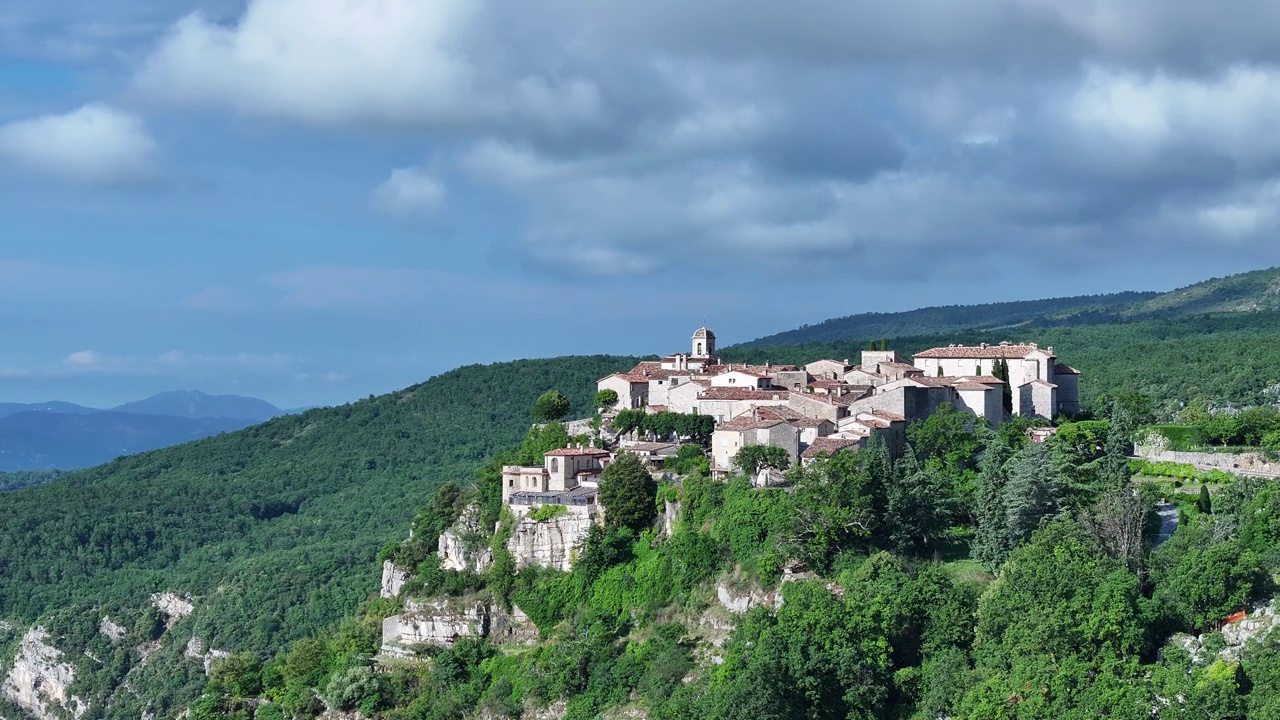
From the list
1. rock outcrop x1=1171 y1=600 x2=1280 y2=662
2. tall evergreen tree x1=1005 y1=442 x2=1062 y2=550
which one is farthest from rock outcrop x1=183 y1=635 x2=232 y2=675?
rock outcrop x1=1171 y1=600 x2=1280 y2=662

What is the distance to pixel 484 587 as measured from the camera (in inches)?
2795

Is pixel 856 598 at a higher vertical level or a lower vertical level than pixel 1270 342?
lower

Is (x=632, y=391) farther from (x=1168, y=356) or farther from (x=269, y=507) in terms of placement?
(x=269, y=507)

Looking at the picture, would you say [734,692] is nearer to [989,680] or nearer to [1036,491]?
[989,680]

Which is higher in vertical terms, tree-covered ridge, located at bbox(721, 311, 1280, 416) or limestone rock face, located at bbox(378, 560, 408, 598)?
tree-covered ridge, located at bbox(721, 311, 1280, 416)

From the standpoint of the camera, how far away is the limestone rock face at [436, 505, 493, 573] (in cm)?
7225

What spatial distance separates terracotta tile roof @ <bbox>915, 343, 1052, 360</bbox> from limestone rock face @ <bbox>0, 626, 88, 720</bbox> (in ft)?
232

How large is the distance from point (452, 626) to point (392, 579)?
31.9ft

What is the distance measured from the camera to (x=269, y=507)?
161 m

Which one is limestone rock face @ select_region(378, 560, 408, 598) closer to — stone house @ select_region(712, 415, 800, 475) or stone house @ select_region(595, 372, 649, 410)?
stone house @ select_region(595, 372, 649, 410)

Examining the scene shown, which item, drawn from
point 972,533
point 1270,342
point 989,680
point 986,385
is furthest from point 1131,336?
point 989,680

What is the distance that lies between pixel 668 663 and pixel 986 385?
22724 mm

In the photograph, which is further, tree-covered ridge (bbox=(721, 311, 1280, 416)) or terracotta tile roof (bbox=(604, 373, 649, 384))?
tree-covered ridge (bbox=(721, 311, 1280, 416))

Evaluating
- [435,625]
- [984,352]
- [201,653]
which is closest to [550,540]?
[435,625]
